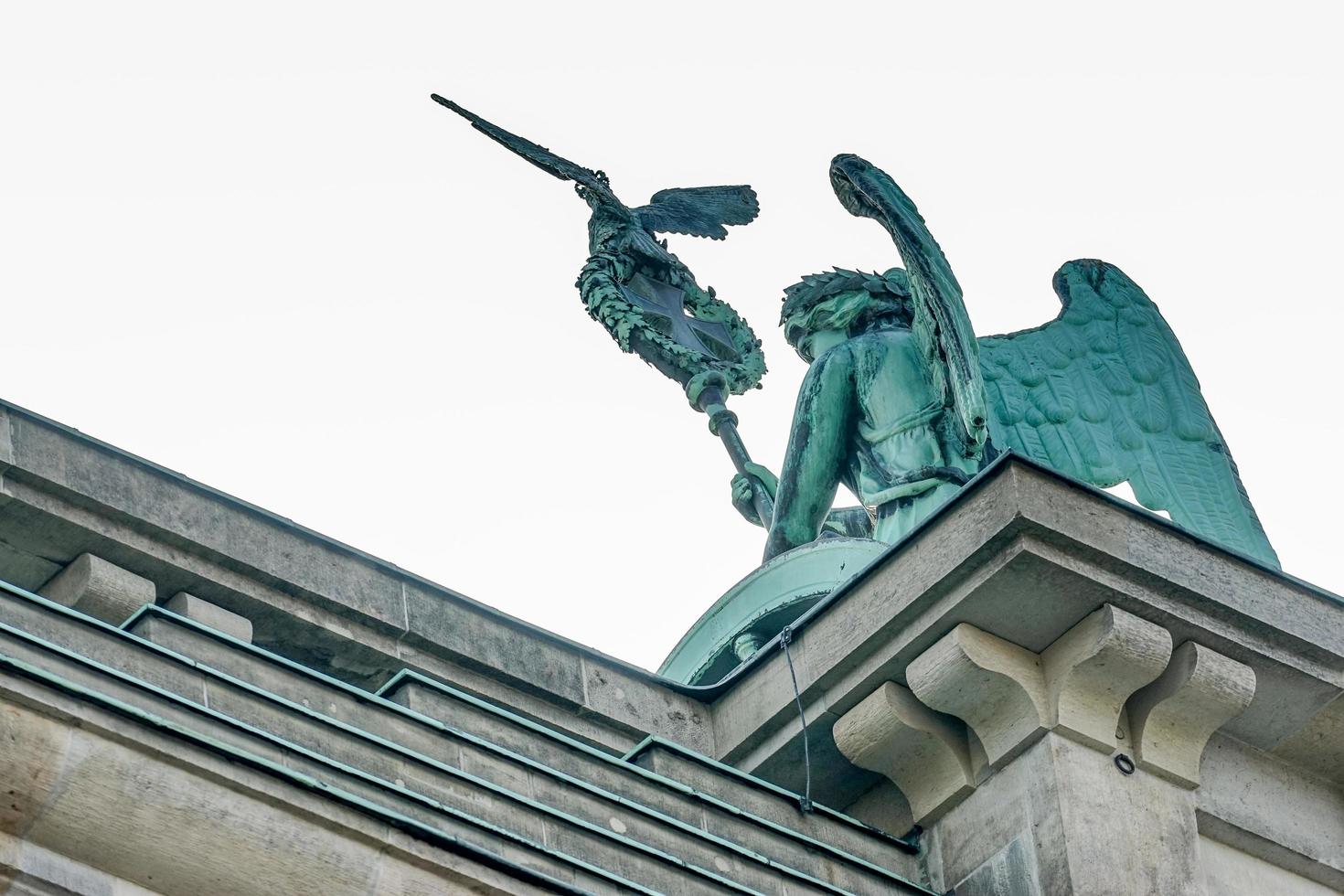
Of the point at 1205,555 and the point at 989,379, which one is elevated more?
the point at 989,379

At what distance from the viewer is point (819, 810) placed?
13992mm

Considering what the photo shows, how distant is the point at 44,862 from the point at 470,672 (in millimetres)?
3659

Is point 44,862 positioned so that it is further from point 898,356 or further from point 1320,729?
point 898,356

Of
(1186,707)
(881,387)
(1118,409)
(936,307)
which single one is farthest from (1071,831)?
(1118,409)

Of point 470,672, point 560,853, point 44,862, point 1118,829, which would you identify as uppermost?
point 470,672

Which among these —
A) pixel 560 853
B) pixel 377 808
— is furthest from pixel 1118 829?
pixel 377 808

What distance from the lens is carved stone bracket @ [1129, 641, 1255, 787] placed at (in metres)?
14.2

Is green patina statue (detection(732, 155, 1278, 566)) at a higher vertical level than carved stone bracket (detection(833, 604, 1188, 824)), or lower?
higher

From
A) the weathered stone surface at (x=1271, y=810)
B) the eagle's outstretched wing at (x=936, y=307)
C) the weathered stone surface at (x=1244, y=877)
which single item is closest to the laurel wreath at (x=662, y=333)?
the eagle's outstretched wing at (x=936, y=307)

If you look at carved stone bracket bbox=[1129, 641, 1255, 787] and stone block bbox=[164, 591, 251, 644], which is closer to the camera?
stone block bbox=[164, 591, 251, 644]

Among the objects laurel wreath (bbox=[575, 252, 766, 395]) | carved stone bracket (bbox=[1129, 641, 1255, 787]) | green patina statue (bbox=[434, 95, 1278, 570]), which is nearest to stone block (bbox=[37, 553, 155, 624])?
carved stone bracket (bbox=[1129, 641, 1255, 787])

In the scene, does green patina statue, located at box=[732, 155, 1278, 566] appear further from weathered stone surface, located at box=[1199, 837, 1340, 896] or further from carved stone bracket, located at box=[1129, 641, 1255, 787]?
weathered stone surface, located at box=[1199, 837, 1340, 896]

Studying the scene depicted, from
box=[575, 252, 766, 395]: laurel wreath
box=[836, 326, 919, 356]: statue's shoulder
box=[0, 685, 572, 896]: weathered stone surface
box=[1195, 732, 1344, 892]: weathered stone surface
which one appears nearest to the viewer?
box=[0, 685, 572, 896]: weathered stone surface

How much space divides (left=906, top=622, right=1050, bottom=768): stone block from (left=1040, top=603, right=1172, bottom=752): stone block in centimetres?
8
